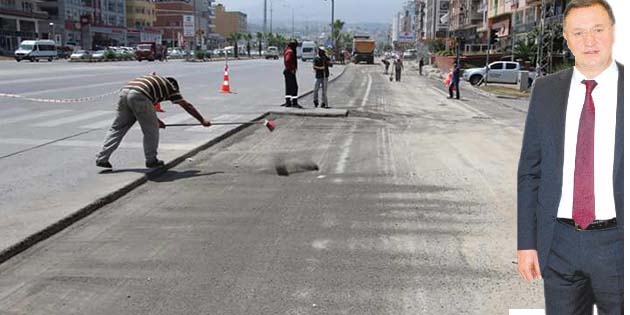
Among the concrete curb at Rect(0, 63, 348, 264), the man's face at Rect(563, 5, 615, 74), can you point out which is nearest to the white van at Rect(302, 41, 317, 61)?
the concrete curb at Rect(0, 63, 348, 264)

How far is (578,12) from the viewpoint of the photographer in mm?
2182

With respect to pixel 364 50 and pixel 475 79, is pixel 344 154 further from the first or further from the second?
pixel 364 50

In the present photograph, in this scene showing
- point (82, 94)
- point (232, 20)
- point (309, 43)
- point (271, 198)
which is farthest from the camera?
point (232, 20)

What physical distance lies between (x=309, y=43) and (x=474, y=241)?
284 feet

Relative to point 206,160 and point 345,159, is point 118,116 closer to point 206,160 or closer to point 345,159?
point 206,160

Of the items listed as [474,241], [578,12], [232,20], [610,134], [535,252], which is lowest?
[474,241]

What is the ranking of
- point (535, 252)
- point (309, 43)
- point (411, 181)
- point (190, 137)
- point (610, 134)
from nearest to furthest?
point (610, 134) → point (535, 252) → point (411, 181) → point (190, 137) → point (309, 43)

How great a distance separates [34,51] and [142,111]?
58.5 m

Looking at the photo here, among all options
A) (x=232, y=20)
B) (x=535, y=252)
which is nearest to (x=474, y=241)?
(x=535, y=252)

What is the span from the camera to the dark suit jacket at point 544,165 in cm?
219

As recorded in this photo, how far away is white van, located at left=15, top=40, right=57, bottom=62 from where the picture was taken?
5953cm

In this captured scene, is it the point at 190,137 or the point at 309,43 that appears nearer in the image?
the point at 190,137

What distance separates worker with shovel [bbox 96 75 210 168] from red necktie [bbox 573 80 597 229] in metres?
6.91

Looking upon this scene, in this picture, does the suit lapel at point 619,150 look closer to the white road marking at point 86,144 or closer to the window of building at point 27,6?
the white road marking at point 86,144
